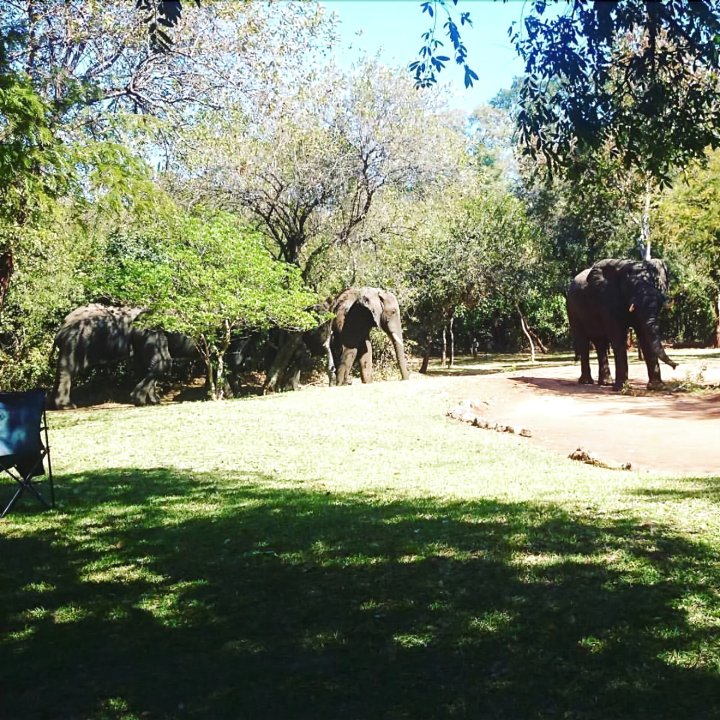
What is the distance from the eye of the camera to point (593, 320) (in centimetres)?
1862

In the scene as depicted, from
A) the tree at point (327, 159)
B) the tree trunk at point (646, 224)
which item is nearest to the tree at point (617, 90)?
the tree at point (327, 159)

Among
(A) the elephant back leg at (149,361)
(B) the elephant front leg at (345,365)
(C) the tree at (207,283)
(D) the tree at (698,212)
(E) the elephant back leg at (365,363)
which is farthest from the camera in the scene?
(E) the elephant back leg at (365,363)

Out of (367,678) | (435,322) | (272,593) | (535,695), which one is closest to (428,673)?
(367,678)

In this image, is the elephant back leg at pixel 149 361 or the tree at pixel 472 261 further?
the tree at pixel 472 261

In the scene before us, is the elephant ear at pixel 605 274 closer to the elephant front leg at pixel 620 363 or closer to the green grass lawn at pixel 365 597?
the elephant front leg at pixel 620 363

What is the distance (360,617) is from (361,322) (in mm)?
16510

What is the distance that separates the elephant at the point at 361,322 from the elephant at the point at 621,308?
15.8ft

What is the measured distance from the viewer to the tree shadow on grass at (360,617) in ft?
11.0

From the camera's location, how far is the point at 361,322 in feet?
67.4

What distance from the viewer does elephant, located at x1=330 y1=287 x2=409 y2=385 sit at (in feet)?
67.1

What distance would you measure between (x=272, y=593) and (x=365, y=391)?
1193cm

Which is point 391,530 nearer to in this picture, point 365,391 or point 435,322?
point 365,391

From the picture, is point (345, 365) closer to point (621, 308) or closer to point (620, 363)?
point (620, 363)

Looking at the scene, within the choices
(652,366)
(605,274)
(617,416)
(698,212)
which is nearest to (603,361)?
(652,366)
